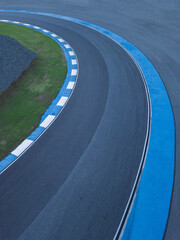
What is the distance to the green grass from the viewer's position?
6.77 meters

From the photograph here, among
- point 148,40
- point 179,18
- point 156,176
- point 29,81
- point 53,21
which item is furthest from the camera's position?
point 53,21

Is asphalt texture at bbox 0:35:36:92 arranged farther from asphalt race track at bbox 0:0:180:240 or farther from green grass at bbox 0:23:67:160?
asphalt race track at bbox 0:0:180:240

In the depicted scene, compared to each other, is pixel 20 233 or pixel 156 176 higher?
pixel 156 176

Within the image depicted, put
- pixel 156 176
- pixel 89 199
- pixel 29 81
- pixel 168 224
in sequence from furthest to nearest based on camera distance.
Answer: pixel 29 81 → pixel 156 176 → pixel 89 199 → pixel 168 224

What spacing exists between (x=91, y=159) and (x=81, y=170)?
1.44 ft

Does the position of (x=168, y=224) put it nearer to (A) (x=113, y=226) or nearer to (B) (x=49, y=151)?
(A) (x=113, y=226)

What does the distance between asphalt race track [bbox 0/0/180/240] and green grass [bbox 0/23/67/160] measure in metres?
0.90

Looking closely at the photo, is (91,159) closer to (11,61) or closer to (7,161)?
(7,161)

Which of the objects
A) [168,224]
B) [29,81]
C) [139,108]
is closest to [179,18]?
[139,108]

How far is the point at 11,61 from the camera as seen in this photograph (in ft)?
31.5

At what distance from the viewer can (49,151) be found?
5.91 meters

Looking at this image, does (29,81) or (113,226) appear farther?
(29,81)

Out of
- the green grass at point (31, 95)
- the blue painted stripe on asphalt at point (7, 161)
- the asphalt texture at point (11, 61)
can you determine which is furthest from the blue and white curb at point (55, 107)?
the asphalt texture at point (11, 61)

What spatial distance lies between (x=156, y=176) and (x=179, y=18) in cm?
1257
